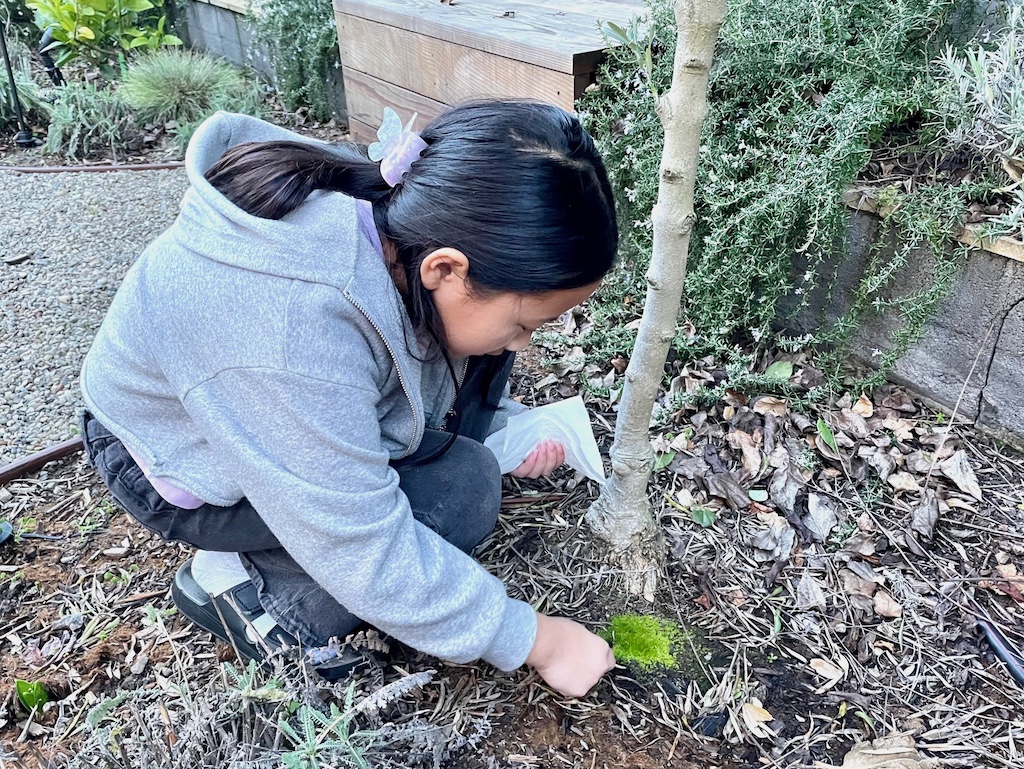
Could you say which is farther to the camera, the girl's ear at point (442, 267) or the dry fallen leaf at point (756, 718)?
the dry fallen leaf at point (756, 718)

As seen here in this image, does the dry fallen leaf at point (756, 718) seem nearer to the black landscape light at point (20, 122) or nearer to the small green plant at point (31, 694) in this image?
the small green plant at point (31, 694)

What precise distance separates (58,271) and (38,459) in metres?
1.37

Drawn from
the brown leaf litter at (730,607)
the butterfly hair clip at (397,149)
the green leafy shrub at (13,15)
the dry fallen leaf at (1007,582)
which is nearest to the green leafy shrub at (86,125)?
the green leafy shrub at (13,15)

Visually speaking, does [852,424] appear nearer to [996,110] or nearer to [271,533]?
[996,110]

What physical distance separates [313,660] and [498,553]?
0.51 metres

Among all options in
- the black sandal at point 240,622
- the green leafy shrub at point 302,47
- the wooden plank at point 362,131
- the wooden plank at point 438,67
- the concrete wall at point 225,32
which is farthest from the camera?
the concrete wall at point 225,32

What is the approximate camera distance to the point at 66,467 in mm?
2055

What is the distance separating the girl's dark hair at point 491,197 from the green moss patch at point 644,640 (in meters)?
0.73

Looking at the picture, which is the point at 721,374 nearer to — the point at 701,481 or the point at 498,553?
the point at 701,481

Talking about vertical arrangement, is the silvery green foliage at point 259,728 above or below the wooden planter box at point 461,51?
below

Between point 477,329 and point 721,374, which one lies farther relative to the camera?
Answer: point 721,374

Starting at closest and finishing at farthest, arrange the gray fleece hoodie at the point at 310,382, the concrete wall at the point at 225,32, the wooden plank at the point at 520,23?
the gray fleece hoodie at the point at 310,382
the wooden plank at the point at 520,23
the concrete wall at the point at 225,32

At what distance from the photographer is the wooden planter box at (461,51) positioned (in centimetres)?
256

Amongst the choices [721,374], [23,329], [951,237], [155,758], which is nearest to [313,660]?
[155,758]
